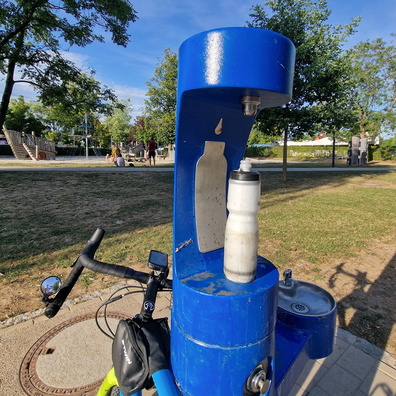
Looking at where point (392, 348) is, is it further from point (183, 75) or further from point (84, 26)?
point (84, 26)

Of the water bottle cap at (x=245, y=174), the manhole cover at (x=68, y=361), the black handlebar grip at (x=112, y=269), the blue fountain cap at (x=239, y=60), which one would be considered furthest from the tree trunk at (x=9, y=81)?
the water bottle cap at (x=245, y=174)

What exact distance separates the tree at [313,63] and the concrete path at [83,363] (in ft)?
27.0

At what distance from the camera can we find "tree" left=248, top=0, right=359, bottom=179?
8.63 meters

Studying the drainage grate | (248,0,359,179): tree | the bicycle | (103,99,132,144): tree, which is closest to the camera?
the bicycle

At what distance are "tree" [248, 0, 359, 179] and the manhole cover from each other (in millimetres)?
8783

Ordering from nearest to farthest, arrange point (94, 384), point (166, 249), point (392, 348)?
point (94, 384) < point (392, 348) < point (166, 249)

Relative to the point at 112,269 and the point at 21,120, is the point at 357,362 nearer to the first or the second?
the point at 112,269

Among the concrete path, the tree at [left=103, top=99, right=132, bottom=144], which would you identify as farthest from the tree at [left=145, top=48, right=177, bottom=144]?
the concrete path

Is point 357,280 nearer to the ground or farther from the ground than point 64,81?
nearer to the ground

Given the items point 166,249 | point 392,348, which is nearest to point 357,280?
point 392,348

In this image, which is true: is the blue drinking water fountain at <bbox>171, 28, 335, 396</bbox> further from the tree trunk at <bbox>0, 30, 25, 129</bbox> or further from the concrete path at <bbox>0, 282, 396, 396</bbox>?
the tree trunk at <bbox>0, 30, 25, 129</bbox>

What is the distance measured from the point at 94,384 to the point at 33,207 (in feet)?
17.1

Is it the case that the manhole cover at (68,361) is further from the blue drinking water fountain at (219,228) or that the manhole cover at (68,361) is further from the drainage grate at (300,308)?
the drainage grate at (300,308)

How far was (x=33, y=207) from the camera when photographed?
6059 mm
